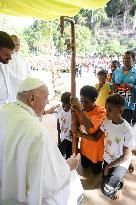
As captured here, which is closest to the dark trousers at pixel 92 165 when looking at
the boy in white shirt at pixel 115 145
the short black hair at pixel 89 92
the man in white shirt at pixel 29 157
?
the boy in white shirt at pixel 115 145

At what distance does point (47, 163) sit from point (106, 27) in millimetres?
36577

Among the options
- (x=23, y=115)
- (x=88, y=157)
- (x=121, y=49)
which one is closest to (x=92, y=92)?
(x=88, y=157)

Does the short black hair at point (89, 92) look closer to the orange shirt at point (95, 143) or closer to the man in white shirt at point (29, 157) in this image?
the orange shirt at point (95, 143)

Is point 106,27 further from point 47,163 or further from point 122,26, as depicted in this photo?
point 47,163

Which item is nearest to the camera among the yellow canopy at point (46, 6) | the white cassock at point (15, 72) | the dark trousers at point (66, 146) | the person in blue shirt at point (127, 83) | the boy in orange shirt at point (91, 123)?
the boy in orange shirt at point (91, 123)

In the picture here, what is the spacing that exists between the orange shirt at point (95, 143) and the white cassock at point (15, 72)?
127cm

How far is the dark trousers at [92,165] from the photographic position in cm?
455

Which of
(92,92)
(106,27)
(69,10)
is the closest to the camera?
(92,92)

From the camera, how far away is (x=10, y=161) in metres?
2.31

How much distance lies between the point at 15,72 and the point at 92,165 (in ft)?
6.10

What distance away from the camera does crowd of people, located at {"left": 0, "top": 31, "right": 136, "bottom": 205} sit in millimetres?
2277

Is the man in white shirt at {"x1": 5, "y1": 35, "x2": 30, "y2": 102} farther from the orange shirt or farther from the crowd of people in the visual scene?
the orange shirt

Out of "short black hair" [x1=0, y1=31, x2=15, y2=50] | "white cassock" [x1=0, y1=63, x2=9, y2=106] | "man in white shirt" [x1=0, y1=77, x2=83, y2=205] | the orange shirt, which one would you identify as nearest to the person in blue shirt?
the orange shirt

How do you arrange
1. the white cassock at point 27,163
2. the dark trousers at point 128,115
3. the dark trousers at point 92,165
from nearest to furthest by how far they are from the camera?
the white cassock at point 27,163, the dark trousers at point 92,165, the dark trousers at point 128,115
